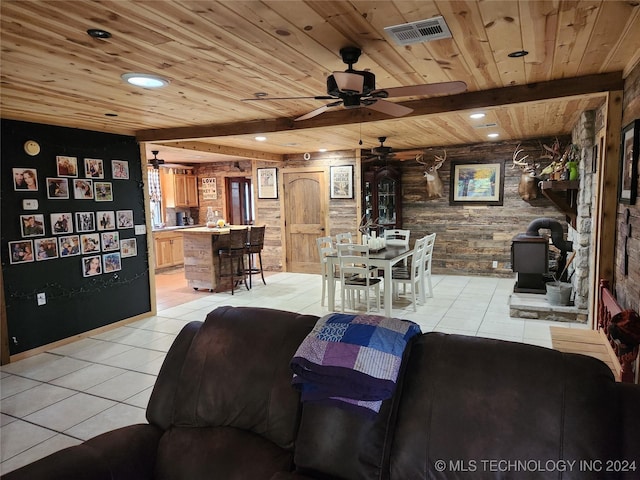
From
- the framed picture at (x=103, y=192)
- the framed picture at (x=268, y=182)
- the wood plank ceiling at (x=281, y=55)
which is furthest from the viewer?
the framed picture at (x=268, y=182)

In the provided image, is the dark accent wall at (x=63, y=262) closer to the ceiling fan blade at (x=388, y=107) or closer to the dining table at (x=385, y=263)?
the dining table at (x=385, y=263)

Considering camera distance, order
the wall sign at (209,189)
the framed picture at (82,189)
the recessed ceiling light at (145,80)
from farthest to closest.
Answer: the wall sign at (209,189) → the framed picture at (82,189) → the recessed ceiling light at (145,80)

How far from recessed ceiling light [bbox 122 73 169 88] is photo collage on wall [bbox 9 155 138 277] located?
6.69ft

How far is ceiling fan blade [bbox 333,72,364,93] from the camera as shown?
228cm

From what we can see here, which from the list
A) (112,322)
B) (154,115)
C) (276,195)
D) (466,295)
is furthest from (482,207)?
(112,322)

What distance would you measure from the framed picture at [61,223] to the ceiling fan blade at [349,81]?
3.45 m

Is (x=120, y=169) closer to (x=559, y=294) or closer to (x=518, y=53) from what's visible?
(x=518, y=53)

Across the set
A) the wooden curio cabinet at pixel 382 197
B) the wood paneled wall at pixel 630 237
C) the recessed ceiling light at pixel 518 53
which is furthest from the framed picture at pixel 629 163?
the wooden curio cabinet at pixel 382 197

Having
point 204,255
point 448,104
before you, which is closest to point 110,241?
point 204,255

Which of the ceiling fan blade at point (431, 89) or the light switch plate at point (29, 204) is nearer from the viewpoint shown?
the ceiling fan blade at point (431, 89)

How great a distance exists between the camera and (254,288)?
22.6 feet

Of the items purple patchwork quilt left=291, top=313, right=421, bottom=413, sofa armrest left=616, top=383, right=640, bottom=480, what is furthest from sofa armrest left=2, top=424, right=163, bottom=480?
sofa armrest left=616, top=383, right=640, bottom=480

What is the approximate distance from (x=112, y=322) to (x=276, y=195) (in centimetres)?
415

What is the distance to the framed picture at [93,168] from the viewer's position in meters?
4.55
